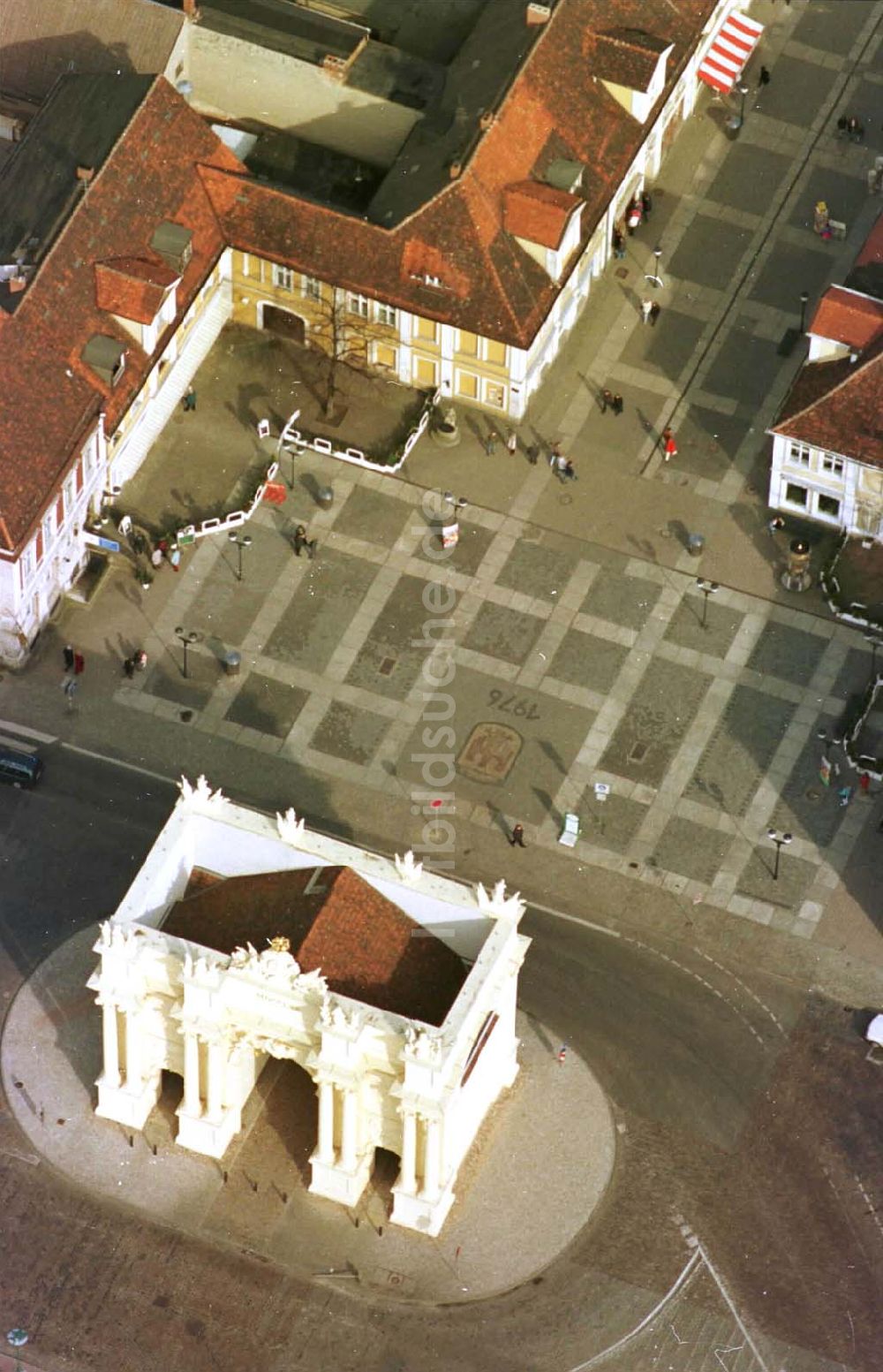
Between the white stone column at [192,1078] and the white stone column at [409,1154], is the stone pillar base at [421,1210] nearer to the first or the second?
the white stone column at [409,1154]

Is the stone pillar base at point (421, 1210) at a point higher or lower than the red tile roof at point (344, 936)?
lower

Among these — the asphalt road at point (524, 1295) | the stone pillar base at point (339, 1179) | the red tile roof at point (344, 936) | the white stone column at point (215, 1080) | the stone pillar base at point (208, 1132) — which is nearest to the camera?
the red tile roof at point (344, 936)

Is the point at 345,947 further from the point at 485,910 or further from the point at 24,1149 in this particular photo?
the point at 24,1149

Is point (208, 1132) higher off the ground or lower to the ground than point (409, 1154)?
lower

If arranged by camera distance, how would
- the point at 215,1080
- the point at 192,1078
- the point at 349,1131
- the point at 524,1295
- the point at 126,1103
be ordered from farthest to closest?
the point at 126,1103 < the point at 192,1078 < the point at 215,1080 < the point at 524,1295 < the point at 349,1131

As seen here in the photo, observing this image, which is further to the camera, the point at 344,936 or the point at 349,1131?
the point at 349,1131

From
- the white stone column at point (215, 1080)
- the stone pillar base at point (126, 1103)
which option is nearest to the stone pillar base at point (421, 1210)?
the white stone column at point (215, 1080)

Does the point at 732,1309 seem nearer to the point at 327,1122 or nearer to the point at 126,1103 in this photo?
the point at 327,1122

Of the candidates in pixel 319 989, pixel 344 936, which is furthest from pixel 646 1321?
pixel 344 936
